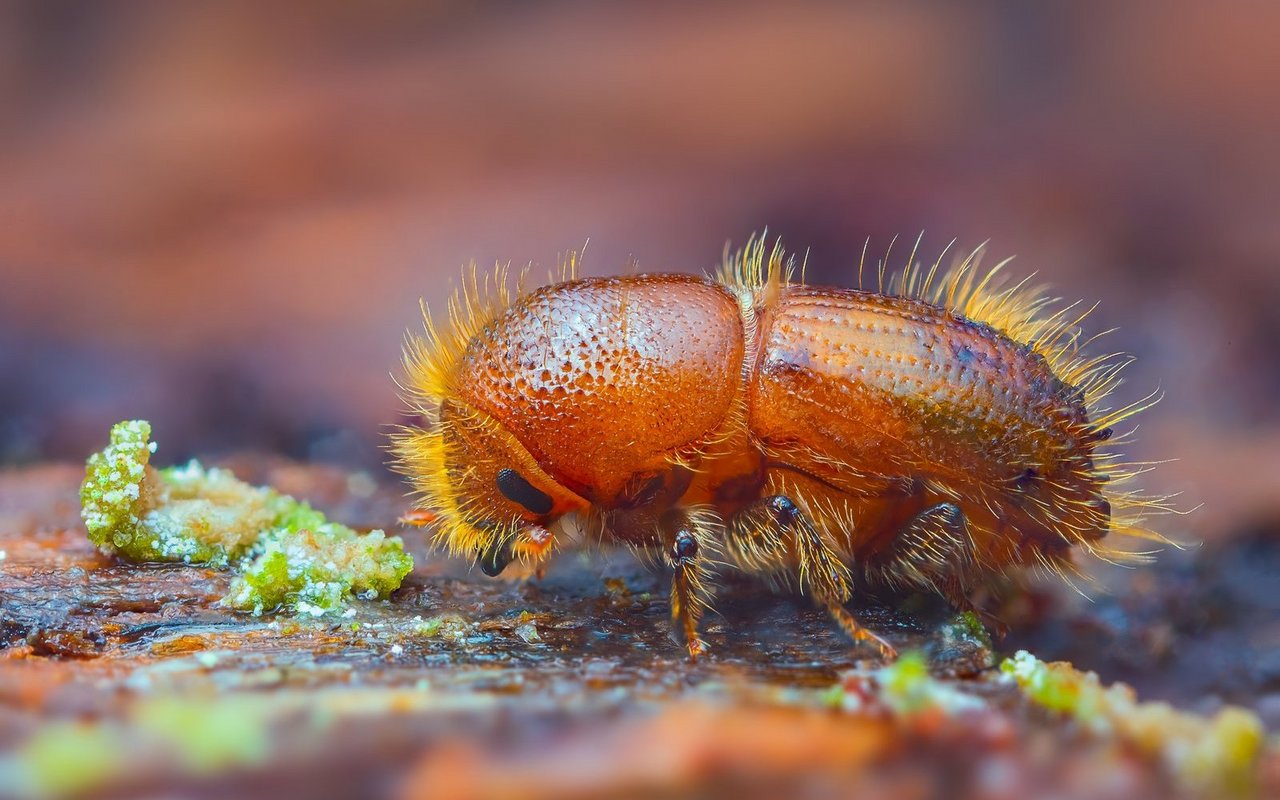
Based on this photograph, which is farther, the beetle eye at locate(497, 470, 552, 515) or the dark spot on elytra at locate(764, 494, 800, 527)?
the beetle eye at locate(497, 470, 552, 515)

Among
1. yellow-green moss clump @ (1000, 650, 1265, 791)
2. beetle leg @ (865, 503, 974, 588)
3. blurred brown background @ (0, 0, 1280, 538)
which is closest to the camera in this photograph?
yellow-green moss clump @ (1000, 650, 1265, 791)

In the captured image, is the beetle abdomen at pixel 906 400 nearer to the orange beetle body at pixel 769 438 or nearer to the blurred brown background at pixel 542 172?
the orange beetle body at pixel 769 438

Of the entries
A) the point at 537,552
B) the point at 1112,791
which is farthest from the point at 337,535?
the point at 1112,791

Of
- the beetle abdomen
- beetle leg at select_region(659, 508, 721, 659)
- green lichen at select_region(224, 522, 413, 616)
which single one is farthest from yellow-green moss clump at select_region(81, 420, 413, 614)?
the beetle abdomen

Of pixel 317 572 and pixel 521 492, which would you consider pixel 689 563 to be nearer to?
pixel 521 492

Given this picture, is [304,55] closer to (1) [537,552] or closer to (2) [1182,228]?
(1) [537,552]

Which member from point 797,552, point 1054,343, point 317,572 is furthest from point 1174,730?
point 317,572

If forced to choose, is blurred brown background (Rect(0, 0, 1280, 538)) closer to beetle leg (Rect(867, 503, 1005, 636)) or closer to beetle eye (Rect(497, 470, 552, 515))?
beetle eye (Rect(497, 470, 552, 515))
